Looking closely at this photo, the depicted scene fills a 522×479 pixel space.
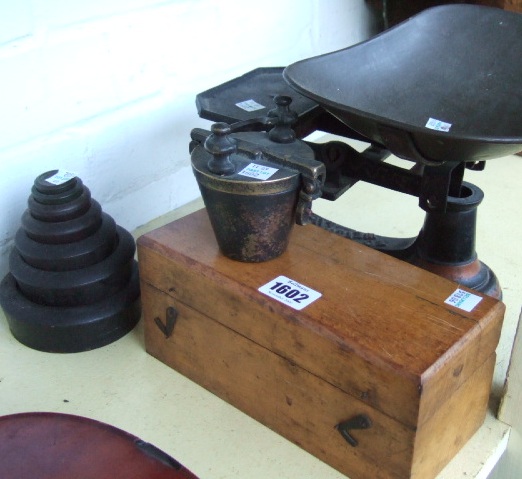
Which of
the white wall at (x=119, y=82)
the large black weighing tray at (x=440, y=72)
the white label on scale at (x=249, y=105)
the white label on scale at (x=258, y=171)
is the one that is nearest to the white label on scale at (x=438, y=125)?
the large black weighing tray at (x=440, y=72)

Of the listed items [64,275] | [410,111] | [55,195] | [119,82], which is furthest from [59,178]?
[410,111]

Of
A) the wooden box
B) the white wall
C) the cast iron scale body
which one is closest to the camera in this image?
the wooden box

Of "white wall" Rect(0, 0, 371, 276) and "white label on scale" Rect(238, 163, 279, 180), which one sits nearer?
"white label on scale" Rect(238, 163, 279, 180)

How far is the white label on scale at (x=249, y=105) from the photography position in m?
1.18

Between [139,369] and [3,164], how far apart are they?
381 mm

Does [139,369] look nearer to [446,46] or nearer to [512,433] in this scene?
[512,433]

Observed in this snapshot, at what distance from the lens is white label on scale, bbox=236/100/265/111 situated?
1.18m

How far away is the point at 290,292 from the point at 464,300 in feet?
0.68

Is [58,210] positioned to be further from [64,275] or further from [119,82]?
[119,82]

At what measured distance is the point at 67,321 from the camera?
1.08 m

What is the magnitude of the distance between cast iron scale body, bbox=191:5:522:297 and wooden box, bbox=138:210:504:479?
0.08 meters

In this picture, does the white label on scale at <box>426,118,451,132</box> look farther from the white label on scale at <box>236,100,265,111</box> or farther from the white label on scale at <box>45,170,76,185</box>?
the white label on scale at <box>45,170,76,185</box>

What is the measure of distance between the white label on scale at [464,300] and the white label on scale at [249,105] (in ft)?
1.45

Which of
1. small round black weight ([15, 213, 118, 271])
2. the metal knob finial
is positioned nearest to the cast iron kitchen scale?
the metal knob finial
